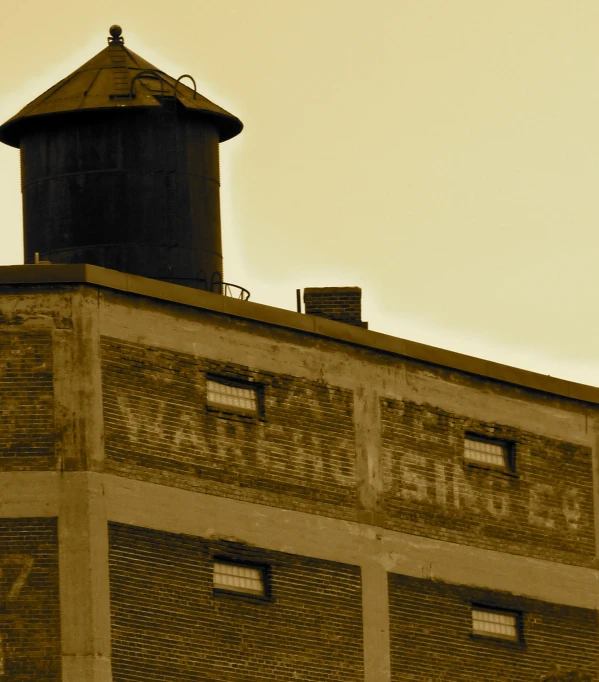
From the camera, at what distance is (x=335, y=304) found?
159 ft

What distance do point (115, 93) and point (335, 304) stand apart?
18.3 feet

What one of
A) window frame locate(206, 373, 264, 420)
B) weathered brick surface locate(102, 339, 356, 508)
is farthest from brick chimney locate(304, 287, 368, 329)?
window frame locate(206, 373, 264, 420)

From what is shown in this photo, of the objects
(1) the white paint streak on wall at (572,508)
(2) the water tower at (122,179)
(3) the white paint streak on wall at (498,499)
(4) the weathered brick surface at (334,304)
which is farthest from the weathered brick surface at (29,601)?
(1) the white paint streak on wall at (572,508)

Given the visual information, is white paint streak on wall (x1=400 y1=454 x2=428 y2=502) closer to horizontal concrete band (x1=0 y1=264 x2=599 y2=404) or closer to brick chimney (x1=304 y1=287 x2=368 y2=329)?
horizontal concrete band (x1=0 y1=264 x2=599 y2=404)

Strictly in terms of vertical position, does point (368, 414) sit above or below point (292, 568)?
above

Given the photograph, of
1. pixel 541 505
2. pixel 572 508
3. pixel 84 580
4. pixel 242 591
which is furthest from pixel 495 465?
pixel 84 580

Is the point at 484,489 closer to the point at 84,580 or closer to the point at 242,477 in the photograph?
the point at 242,477

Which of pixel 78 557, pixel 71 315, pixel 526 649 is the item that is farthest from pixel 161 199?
pixel 526 649

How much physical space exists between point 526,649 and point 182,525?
8383 mm

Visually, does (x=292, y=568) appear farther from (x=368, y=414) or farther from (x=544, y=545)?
(x=544, y=545)

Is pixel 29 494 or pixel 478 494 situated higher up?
pixel 478 494

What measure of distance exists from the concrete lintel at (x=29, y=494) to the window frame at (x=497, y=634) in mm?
9334

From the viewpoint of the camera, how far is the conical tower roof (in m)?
46.9

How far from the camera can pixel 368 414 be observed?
4669cm
